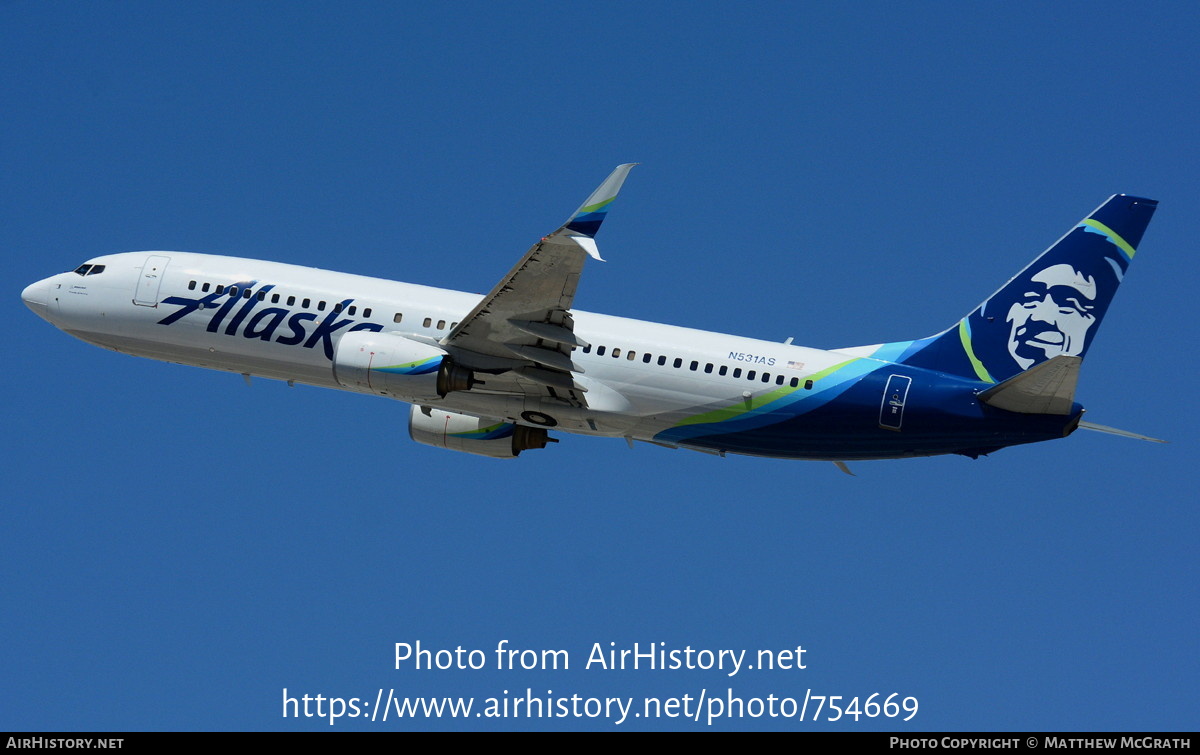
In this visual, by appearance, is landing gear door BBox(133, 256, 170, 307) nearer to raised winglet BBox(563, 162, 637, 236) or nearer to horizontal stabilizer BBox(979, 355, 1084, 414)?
raised winglet BBox(563, 162, 637, 236)

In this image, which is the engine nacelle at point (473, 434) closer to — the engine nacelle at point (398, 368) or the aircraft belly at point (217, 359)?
the aircraft belly at point (217, 359)

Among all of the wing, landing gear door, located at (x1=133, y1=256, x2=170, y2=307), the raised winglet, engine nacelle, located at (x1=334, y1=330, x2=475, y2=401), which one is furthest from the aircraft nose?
the raised winglet

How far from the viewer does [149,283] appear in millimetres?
43500

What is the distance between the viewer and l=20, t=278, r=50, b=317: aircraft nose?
45112 mm

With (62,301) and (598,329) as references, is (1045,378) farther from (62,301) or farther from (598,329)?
(62,301)

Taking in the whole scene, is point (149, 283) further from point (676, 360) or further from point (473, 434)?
point (676, 360)

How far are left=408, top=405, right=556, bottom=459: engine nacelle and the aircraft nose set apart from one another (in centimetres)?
1233

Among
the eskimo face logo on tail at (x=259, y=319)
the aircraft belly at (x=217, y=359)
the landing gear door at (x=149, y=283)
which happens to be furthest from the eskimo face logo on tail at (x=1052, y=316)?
the landing gear door at (x=149, y=283)

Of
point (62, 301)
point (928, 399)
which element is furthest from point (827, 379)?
point (62, 301)

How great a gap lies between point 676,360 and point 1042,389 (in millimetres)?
10064

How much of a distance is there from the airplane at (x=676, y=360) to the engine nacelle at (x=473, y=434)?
1.87m

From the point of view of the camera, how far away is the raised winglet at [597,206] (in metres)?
35.0

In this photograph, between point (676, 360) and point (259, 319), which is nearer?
point (676, 360)

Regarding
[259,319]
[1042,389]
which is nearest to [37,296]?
[259,319]
